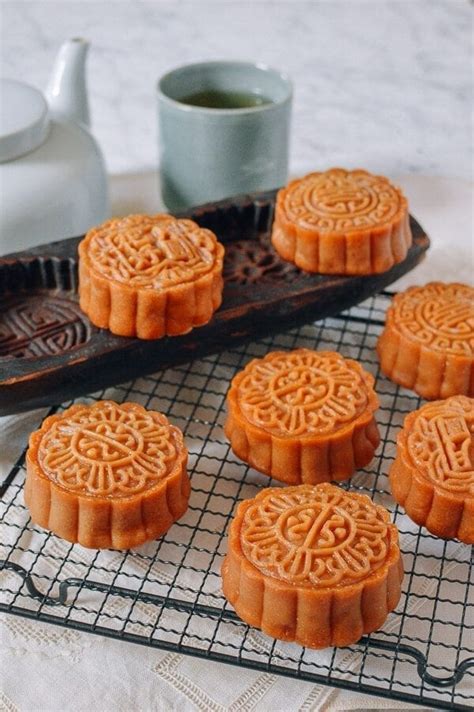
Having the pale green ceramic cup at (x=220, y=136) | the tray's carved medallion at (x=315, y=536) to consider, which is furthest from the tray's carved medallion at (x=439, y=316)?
the pale green ceramic cup at (x=220, y=136)

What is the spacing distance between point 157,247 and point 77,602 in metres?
0.73

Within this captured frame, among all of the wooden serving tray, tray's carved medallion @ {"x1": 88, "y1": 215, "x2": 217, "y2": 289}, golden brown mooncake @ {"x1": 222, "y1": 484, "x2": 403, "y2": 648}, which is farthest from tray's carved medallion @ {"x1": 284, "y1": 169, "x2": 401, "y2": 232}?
golden brown mooncake @ {"x1": 222, "y1": 484, "x2": 403, "y2": 648}

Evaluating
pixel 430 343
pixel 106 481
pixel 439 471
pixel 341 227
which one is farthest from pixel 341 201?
pixel 106 481

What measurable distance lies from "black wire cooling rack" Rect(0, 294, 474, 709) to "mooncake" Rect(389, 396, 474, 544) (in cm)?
6

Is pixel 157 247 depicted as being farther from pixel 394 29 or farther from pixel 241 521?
pixel 394 29

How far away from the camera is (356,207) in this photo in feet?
7.54

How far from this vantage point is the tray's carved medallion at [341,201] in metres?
2.26

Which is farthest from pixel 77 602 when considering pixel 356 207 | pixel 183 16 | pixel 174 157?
pixel 183 16

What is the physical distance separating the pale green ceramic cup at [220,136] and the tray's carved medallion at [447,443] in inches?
38.0

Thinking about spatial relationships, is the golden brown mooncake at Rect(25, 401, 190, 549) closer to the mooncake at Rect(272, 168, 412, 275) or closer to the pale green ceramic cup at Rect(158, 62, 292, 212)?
the mooncake at Rect(272, 168, 412, 275)

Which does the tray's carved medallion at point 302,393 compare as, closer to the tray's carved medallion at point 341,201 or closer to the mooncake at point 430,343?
the mooncake at point 430,343

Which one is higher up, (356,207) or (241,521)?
(356,207)

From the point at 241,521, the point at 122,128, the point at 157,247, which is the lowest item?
the point at 122,128

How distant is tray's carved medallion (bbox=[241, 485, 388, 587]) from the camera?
1.65 meters
